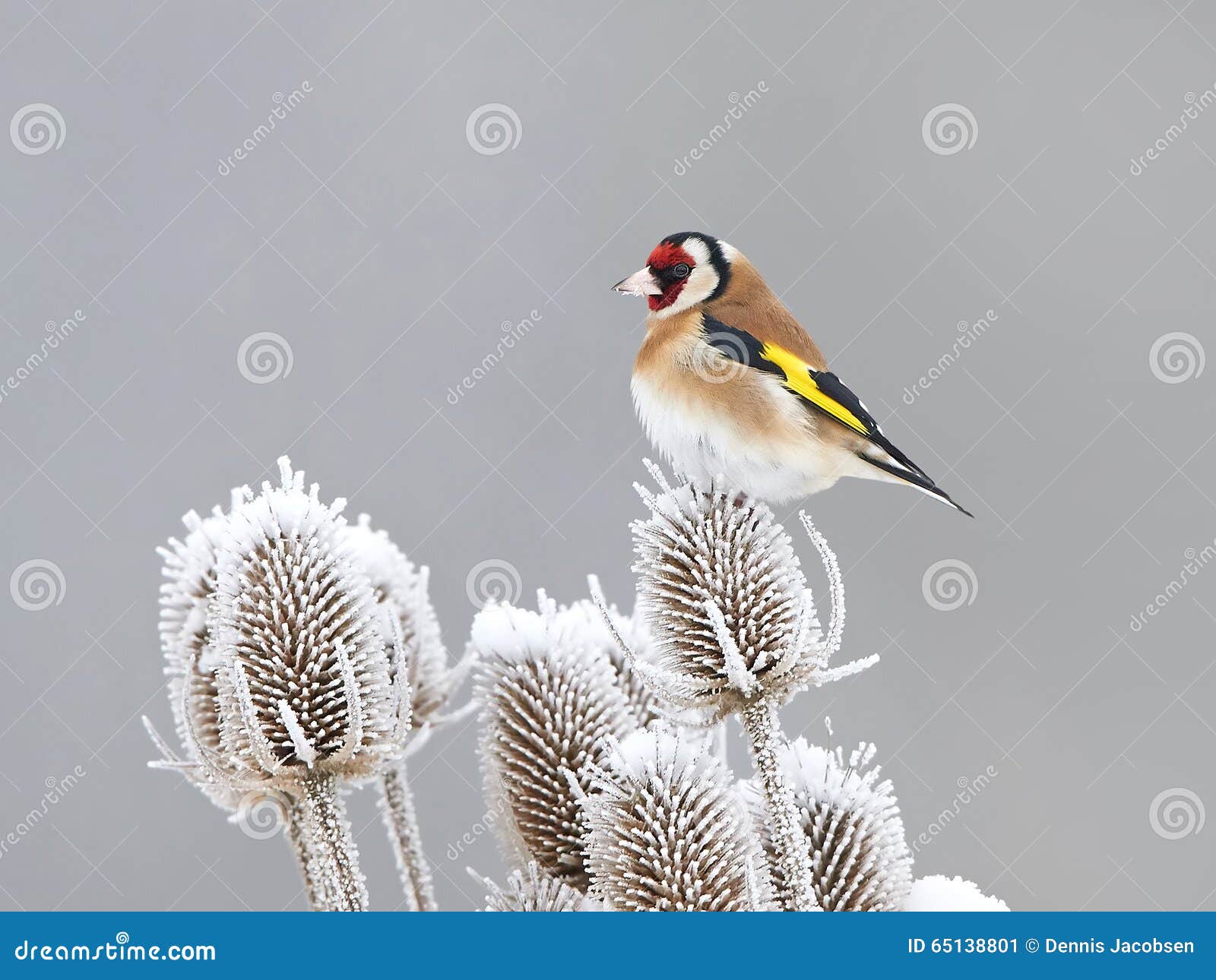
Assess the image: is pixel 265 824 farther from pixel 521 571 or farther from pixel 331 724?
pixel 521 571

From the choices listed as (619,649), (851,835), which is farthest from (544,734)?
(851,835)

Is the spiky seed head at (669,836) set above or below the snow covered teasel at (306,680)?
above

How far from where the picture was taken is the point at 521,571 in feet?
17.8

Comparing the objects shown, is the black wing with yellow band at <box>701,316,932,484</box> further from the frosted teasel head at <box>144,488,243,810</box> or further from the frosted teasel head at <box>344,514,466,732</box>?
the frosted teasel head at <box>144,488,243,810</box>

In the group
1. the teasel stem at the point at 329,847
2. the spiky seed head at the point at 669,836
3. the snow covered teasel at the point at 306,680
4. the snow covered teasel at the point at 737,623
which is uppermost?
the snow covered teasel at the point at 737,623

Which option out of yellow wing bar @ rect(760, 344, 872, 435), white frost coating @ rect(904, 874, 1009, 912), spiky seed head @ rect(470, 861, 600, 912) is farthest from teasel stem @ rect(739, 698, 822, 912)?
yellow wing bar @ rect(760, 344, 872, 435)

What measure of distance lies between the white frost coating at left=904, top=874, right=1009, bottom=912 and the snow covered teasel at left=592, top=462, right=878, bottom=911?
0.66 ft

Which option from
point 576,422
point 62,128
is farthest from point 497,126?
point 62,128

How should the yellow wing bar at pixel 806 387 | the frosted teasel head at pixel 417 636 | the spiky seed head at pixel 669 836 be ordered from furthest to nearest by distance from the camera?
the yellow wing bar at pixel 806 387, the frosted teasel head at pixel 417 636, the spiky seed head at pixel 669 836

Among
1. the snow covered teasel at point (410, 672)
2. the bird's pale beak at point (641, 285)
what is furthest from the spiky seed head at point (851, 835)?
the bird's pale beak at point (641, 285)

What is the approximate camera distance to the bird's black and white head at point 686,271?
100 inches

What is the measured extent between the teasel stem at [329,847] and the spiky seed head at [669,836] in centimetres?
35

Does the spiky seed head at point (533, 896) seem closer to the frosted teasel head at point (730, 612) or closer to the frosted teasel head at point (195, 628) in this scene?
the frosted teasel head at point (730, 612)

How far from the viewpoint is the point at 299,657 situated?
1.66 metres
